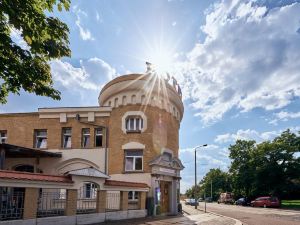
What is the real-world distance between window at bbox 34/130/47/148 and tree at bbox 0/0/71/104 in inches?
669

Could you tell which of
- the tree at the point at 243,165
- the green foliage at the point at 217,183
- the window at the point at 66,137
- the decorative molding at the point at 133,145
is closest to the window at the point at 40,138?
the window at the point at 66,137

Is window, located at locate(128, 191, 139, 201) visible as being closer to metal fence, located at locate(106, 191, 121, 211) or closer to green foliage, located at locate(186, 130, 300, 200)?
metal fence, located at locate(106, 191, 121, 211)

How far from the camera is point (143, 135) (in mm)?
24859

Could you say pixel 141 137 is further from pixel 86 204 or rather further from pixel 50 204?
pixel 50 204

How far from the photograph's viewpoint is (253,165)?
53906 mm

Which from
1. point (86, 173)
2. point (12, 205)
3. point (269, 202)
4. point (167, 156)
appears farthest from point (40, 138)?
point (269, 202)

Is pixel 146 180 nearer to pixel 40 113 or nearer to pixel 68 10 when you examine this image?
pixel 40 113

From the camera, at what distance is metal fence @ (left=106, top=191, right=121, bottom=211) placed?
717 inches

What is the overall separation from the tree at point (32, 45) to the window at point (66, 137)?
53.6ft

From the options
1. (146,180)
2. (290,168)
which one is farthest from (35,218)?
(290,168)

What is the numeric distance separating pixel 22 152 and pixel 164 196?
37.0ft

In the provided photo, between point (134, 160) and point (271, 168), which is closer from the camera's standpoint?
point (134, 160)

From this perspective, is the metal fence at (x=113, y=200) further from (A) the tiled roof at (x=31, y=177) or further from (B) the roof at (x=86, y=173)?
(A) the tiled roof at (x=31, y=177)

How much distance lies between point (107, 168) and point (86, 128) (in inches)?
151
